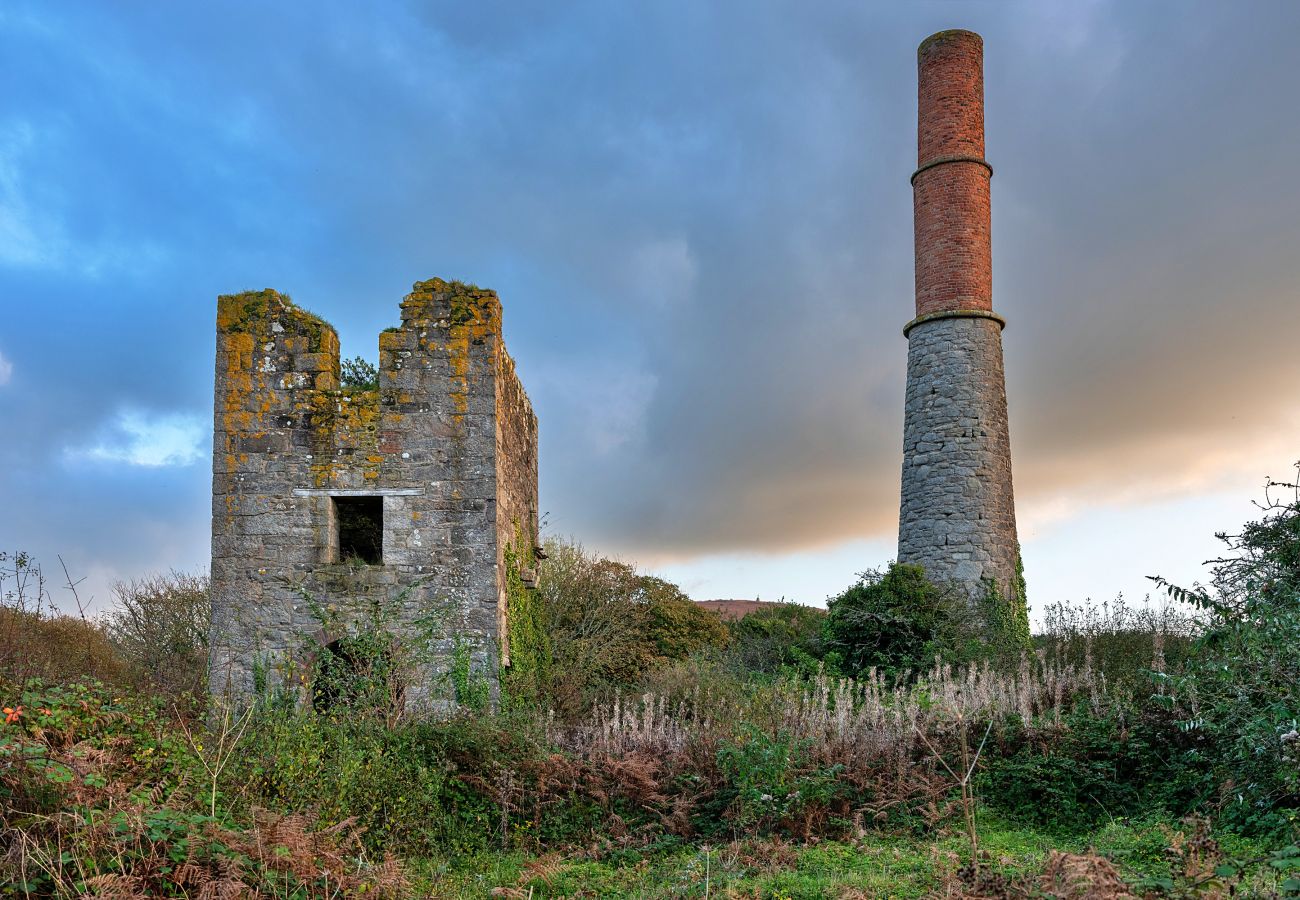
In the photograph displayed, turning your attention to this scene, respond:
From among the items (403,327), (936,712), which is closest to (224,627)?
(403,327)

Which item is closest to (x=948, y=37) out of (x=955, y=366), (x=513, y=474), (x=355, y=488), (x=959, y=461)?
(x=955, y=366)

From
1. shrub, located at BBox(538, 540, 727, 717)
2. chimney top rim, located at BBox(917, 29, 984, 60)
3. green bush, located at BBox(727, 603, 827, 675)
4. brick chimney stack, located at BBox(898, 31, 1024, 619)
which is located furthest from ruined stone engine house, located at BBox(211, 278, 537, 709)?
chimney top rim, located at BBox(917, 29, 984, 60)

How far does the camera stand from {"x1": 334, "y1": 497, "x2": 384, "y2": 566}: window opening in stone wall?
12.5 meters

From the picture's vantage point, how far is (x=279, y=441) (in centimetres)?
1232

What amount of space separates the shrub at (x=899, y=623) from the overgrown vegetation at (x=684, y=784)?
3733 mm

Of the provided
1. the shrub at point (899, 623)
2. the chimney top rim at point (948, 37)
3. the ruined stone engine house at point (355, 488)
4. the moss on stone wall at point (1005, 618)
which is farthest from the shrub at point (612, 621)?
the chimney top rim at point (948, 37)

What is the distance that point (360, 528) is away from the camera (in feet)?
43.0

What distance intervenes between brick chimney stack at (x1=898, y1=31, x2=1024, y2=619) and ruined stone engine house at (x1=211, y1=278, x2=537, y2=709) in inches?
375

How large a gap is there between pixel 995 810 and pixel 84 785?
7317mm

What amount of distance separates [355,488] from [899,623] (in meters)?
9.58

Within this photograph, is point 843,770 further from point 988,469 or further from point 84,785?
point 988,469

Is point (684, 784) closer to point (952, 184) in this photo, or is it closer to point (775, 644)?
point (775, 644)

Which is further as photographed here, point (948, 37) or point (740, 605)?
point (740, 605)

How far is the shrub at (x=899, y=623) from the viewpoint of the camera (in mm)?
16406
